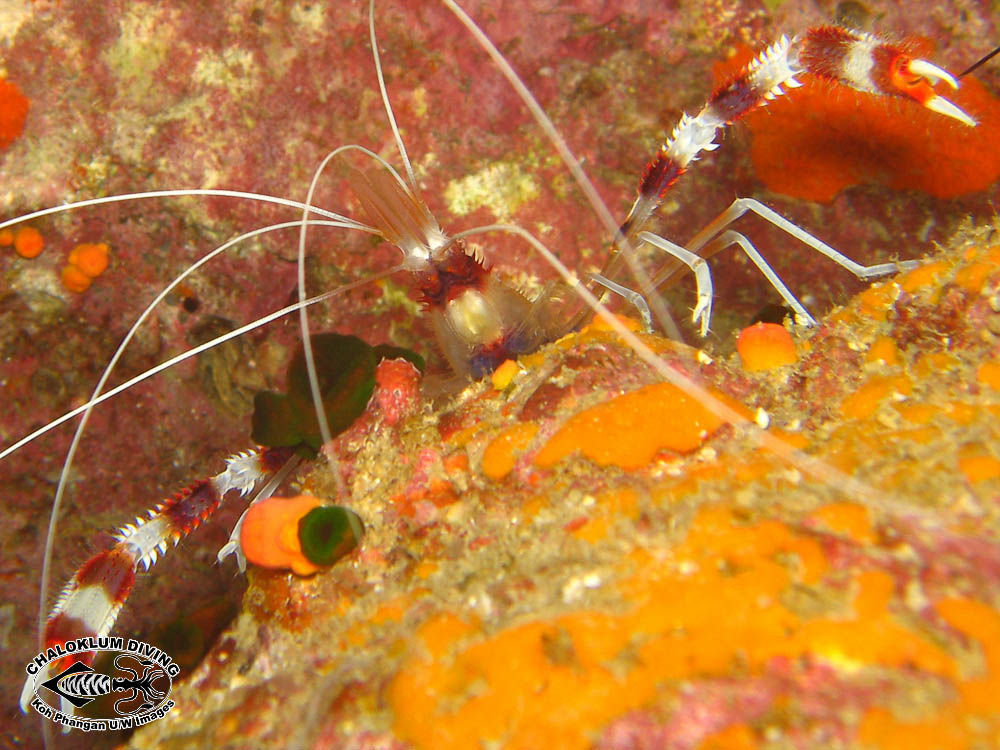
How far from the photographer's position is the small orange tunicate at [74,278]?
283 cm

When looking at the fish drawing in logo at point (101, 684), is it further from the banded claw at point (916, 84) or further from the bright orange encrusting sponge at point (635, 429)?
the banded claw at point (916, 84)

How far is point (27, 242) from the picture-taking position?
276cm

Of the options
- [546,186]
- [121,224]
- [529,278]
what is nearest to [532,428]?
[529,278]

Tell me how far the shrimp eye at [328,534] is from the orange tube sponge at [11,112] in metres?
2.43

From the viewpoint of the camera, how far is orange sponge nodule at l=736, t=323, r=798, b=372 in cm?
209

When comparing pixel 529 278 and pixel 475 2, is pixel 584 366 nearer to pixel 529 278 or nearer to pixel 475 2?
pixel 529 278

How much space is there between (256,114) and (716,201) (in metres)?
2.56

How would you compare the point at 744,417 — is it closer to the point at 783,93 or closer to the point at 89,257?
the point at 783,93

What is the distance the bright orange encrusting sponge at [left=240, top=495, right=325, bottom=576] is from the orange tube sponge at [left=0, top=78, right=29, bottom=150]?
7.45ft

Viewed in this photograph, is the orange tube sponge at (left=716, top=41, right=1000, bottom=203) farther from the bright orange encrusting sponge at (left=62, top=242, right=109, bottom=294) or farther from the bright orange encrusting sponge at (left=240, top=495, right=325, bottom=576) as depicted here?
the bright orange encrusting sponge at (left=62, top=242, right=109, bottom=294)

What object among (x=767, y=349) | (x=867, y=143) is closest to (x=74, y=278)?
(x=767, y=349)

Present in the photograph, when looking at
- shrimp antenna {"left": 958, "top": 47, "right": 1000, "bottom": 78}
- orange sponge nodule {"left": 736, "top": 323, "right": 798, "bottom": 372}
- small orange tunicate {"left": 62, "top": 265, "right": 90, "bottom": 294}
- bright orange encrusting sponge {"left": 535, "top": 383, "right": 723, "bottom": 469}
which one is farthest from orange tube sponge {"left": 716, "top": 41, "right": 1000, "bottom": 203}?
small orange tunicate {"left": 62, "top": 265, "right": 90, "bottom": 294}

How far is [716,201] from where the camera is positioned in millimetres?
3338

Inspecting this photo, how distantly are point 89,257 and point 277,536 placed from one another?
1.99m
